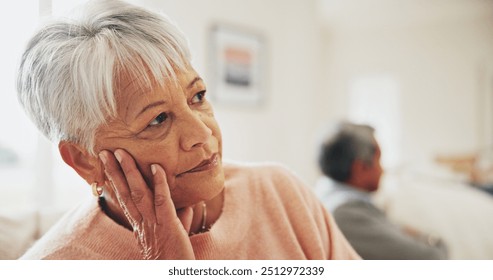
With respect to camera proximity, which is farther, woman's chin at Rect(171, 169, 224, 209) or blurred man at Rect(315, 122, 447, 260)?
blurred man at Rect(315, 122, 447, 260)

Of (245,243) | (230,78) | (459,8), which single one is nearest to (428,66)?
(459,8)

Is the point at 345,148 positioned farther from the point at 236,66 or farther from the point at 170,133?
the point at 236,66

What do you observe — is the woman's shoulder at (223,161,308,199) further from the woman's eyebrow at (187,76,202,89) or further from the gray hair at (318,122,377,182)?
the gray hair at (318,122,377,182)

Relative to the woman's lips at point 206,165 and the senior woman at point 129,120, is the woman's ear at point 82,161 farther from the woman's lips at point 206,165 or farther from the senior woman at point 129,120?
the woman's lips at point 206,165

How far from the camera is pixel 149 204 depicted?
1.97ft

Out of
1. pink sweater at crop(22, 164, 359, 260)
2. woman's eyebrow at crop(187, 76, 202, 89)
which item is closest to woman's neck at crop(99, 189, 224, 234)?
pink sweater at crop(22, 164, 359, 260)

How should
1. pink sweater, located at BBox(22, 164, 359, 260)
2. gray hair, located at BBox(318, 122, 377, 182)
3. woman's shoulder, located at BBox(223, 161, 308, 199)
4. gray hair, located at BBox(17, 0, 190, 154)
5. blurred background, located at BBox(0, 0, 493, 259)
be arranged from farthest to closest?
1. gray hair, located at BBox(318, 122, 377, 182)
2. blurred background, located at BBox(0, 0, 493, 259)
3. woman's shoulder, located at BBox(223, 161, 308, 199)
4. pink sweater, located at BBox(22, 164, 359, 260)
5. gray hair, located at BBox(17, 0, 190, 154)

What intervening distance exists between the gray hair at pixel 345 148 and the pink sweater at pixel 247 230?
45 cm

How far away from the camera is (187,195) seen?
0.64m

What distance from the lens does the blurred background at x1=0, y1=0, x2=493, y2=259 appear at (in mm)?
1018

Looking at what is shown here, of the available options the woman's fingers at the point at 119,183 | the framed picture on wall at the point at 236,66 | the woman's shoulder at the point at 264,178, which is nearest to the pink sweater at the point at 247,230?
the woman's shoulder at the point at 264,178

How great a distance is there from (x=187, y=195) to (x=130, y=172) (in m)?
0.10

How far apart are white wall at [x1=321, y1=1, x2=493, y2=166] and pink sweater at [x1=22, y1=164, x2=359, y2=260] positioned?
4695 millimetres

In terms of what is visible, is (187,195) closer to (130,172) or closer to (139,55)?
(130,172)
